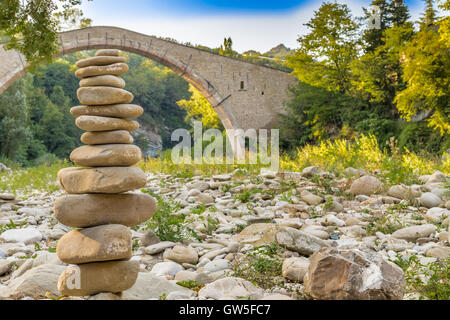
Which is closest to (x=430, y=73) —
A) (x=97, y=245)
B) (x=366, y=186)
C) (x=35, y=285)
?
(x=366, y=186)

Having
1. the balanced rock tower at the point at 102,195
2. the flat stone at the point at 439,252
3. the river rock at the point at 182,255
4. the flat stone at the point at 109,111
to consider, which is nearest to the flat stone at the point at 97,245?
the balanced rock tower at the point at 102,195

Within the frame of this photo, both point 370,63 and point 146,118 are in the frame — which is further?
point 146,118

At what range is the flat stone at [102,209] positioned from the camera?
8.65 feet

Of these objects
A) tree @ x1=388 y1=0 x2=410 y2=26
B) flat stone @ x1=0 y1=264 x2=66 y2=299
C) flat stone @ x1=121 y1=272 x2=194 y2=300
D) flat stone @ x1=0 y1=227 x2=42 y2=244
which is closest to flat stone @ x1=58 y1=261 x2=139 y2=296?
flat stone @ x1=121 y1=272 x2=194 y2=300

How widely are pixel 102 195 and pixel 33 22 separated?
3688 millimetres

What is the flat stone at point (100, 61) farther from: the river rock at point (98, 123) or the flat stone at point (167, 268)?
the flat stone at point (167, 268)

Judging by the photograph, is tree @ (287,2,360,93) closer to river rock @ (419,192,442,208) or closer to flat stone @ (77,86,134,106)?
river rock @ (419,192,442,208)

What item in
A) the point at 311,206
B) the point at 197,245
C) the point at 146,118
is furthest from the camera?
the point at 146,118

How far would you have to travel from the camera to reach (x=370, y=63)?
13.8 m

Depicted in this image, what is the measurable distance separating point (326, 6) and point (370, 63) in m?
3.46

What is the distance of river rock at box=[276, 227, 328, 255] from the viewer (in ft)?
11.0

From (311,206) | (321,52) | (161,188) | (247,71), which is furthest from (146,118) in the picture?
(311,206)

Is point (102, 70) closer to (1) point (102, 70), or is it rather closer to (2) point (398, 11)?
(1) point (102, 70)
